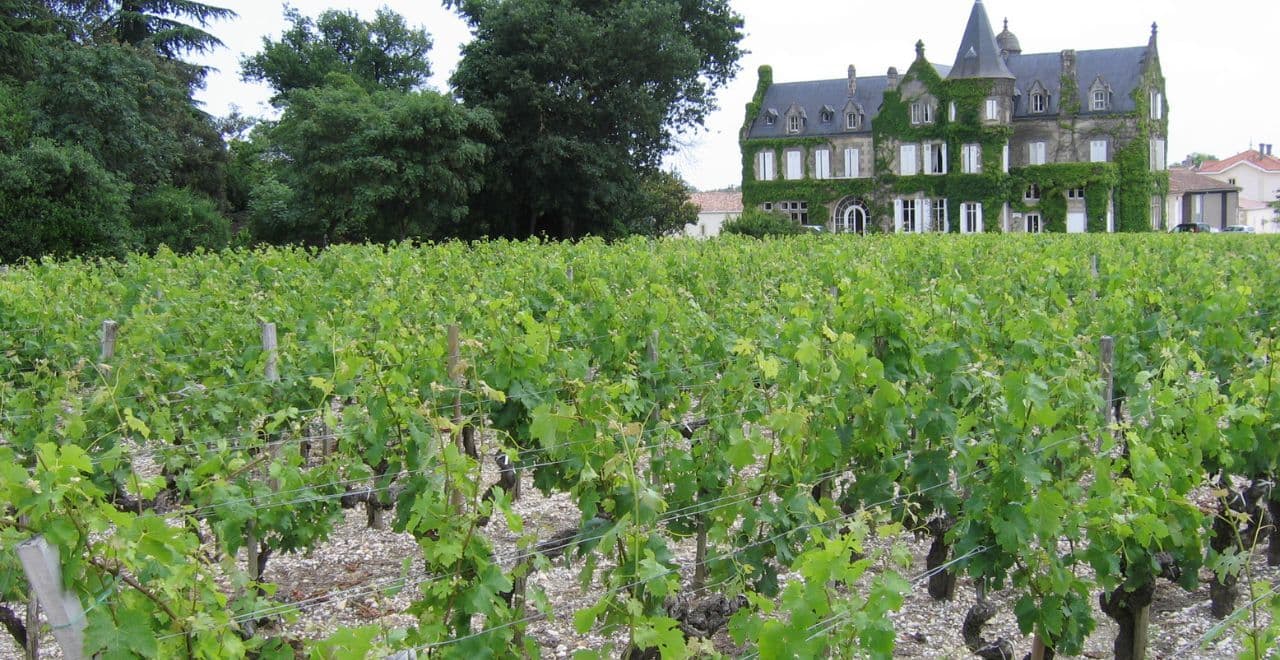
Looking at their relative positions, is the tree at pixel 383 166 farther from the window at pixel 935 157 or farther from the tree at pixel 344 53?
the window at pixel 935 157

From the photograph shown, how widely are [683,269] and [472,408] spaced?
6204 millimetres

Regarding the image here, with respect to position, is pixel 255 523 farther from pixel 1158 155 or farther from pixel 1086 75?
pixel 1158 155

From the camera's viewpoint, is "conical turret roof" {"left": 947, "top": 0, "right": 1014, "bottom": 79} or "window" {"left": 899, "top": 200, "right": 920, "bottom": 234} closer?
"conical turret roof" {"left": 947, "top": 0, "right": 1014, "bottom": 79}

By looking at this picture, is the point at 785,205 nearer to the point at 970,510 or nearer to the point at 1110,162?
the point at 1110,162

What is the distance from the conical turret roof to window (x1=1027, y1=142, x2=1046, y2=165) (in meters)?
3.12

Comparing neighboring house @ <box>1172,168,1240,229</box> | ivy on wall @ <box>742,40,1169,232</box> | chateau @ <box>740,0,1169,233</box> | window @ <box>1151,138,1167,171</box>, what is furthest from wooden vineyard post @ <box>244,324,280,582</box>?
neighboring house @ <box>1172,168,1240,229</box>

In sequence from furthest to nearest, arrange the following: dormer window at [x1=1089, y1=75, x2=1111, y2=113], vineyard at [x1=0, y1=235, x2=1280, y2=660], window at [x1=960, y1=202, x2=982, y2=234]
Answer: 1. window at [x1=960, y1=202, x2=982, y2=234]
2. dormer window at [x1=1089, y1=75, x2=1111, y2=113]
3. vineyard at [x1=0, y1=235, x2=1280, y2=660]

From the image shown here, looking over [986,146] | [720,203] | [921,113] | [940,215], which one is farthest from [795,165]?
[720,203]

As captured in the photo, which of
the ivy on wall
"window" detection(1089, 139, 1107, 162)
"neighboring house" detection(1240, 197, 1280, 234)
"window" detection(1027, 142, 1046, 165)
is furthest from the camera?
"neighboring house" detection(1240, 197, 1280, 234)

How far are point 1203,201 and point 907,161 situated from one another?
26.2 meters

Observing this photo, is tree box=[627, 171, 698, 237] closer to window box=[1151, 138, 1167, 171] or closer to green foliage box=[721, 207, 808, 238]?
green foliage box=[721, 207, 808, 238]

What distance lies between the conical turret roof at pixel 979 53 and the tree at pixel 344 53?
74.6ft

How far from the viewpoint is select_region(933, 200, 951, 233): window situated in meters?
46.4

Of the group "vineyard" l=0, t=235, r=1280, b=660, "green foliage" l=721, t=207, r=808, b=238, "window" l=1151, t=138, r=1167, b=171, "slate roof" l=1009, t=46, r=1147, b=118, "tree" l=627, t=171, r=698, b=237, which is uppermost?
"slate roof" l=1009, t=46, r=1147, b=118
